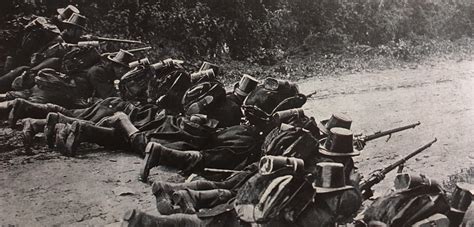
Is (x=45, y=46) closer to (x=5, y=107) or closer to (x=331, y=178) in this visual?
(x=5, y=107)

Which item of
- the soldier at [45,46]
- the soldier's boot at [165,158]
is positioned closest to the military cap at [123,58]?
the soldier at [45,46]

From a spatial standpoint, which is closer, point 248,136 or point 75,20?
point 248,136

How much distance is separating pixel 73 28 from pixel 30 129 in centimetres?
160

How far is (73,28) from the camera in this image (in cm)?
570

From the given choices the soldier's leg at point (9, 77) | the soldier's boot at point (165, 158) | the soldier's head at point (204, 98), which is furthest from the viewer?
the soldier's leg at point (9, 77)

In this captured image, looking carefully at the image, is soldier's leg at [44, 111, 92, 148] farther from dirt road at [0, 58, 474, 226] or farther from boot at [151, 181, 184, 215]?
boot at [151, 181, 184, 215]

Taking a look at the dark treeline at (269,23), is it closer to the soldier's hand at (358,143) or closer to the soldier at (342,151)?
the soldier's hand at (358,143)

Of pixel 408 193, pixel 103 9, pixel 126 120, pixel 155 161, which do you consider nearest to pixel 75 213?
pixel 155 161

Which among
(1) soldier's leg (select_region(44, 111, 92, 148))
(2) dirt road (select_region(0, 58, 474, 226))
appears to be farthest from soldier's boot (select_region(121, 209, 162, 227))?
(1) soldier's leg (select_region(44, 111, 92, 148))

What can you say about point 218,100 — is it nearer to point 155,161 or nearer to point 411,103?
point 155,161

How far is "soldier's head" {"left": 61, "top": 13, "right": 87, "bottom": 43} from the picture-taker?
566 centimetres

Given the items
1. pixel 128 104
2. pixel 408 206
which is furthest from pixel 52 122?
pixel 408 206

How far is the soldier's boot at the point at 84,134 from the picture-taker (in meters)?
4.39

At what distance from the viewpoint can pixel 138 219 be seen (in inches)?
106
